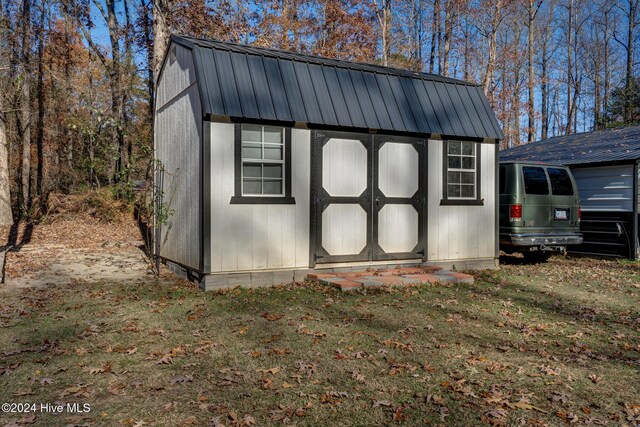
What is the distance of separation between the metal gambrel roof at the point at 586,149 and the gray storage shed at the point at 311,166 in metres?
4.19

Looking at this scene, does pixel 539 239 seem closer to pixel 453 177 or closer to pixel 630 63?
pixel 453 177

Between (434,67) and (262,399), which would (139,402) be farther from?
(434,67)

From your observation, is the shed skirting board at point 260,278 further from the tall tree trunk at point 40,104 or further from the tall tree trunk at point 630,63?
the tall tree trunk at point 630,63

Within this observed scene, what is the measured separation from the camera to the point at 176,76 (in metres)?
9.20

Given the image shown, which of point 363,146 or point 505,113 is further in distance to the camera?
point 505,113

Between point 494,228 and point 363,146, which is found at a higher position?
point 363,146

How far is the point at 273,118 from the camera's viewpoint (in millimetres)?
7941

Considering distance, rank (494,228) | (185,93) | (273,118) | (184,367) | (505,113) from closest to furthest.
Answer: (184,367) < (273,118) < (185,93) < (494,228) < (505,113)

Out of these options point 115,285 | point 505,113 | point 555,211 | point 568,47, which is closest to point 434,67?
point 505,113

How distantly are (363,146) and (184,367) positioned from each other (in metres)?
5.61

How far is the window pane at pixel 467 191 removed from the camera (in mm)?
9992

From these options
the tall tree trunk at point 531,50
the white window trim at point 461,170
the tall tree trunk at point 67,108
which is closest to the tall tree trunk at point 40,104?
the tall tree trunk at point 67,108

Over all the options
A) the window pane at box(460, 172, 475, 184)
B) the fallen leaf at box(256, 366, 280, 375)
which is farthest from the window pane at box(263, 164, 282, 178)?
the fallen leaf at box(256, 366, 280, 375)

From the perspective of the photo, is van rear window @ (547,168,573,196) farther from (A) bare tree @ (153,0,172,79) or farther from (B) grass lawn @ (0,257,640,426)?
(A) bare tree @ (153,0,172,79)
